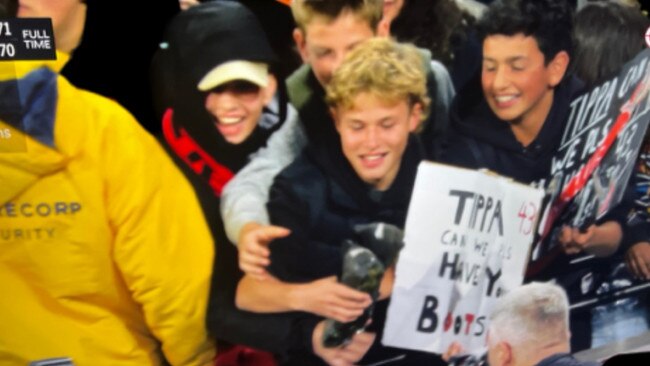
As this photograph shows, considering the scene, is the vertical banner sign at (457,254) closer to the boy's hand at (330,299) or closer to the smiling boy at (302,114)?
the boy's hand at (330,299)

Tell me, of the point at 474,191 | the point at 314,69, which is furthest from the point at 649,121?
the point at 314,69

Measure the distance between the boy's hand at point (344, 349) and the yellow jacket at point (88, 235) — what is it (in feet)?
1.11

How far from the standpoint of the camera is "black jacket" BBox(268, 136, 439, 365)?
264cm

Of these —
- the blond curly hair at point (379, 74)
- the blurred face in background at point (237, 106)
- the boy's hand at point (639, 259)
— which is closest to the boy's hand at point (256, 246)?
the blurred face in background at point (237, 106)

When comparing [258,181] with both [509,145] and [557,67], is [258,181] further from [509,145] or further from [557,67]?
[557,67]

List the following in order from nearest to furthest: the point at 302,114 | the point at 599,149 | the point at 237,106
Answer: the point at 237,106
the point at 302,114
the point at 599,149

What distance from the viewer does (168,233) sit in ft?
8.23

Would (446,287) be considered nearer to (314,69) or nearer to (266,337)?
(266,337)

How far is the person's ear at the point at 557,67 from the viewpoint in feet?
9.81

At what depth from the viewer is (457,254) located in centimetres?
292

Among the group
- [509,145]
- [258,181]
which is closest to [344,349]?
[258,181]

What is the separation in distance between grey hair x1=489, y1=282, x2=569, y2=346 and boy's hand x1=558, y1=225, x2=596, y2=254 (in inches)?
5.1

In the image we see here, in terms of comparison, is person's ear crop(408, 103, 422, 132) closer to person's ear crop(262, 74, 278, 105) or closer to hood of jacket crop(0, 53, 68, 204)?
person's ear crop(262, 74, 278, 105)

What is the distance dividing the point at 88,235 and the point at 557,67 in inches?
55.5
